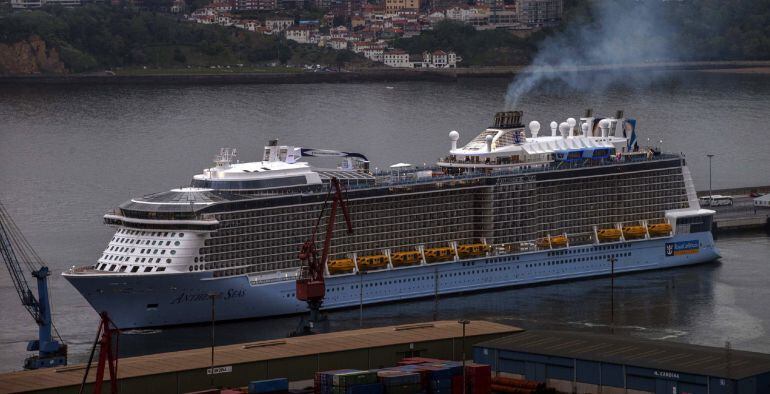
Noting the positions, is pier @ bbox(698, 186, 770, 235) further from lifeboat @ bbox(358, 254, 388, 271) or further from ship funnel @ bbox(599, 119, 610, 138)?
lifeboat @ bbox(358, 254, 388, 271)

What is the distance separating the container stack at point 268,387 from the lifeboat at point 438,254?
14768mm

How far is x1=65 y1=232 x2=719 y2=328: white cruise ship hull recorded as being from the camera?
45125 mm

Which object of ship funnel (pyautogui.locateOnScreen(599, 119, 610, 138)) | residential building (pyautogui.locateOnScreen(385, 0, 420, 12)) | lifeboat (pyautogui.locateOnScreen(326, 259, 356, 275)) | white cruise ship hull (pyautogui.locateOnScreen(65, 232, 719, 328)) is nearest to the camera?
white cruise ship hull (pyautogui.locateOnScreen(65, 232, 719, 328))


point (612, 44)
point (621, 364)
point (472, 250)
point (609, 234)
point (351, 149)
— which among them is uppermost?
point (612, 44)

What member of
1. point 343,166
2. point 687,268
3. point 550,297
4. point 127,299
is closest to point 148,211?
point 127,299

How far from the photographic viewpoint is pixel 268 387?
35.8 meters

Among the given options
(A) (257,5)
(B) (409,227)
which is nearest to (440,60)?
(A) (257,5)

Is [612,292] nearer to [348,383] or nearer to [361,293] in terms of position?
[361,293]

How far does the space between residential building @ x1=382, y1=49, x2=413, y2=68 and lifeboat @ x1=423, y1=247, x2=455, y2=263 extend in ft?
316

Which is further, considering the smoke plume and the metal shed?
the smoke plume

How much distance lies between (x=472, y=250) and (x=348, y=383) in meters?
16.7

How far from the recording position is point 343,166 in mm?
51031

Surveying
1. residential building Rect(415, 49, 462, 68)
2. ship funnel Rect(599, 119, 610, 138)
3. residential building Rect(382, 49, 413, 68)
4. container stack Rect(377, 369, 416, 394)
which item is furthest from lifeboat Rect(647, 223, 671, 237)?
residential building Rect(382, 49, 413, 68)

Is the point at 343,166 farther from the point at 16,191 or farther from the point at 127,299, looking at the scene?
the point at 16,191
